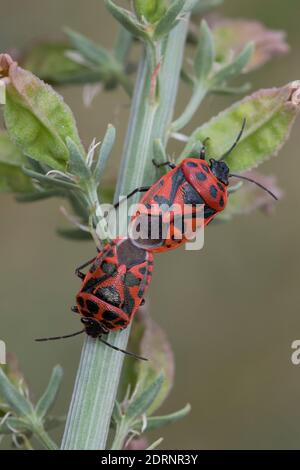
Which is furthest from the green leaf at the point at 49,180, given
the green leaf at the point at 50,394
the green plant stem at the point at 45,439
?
the green plant stem at the point at 45,439

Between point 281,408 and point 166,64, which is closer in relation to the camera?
point 166,64

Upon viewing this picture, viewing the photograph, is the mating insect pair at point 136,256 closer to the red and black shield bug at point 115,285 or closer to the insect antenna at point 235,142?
the red and black shield bug at point 115,285

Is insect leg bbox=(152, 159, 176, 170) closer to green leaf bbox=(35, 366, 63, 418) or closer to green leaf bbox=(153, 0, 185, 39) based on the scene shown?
green leaf bbox=(153, 0, 185, 39)

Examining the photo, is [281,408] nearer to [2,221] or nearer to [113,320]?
[2,221]

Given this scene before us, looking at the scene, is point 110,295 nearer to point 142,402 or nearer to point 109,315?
point 109,315

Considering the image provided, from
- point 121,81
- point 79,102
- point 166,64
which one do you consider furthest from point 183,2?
point 79,102

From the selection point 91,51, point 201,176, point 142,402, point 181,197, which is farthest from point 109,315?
point 91,51
